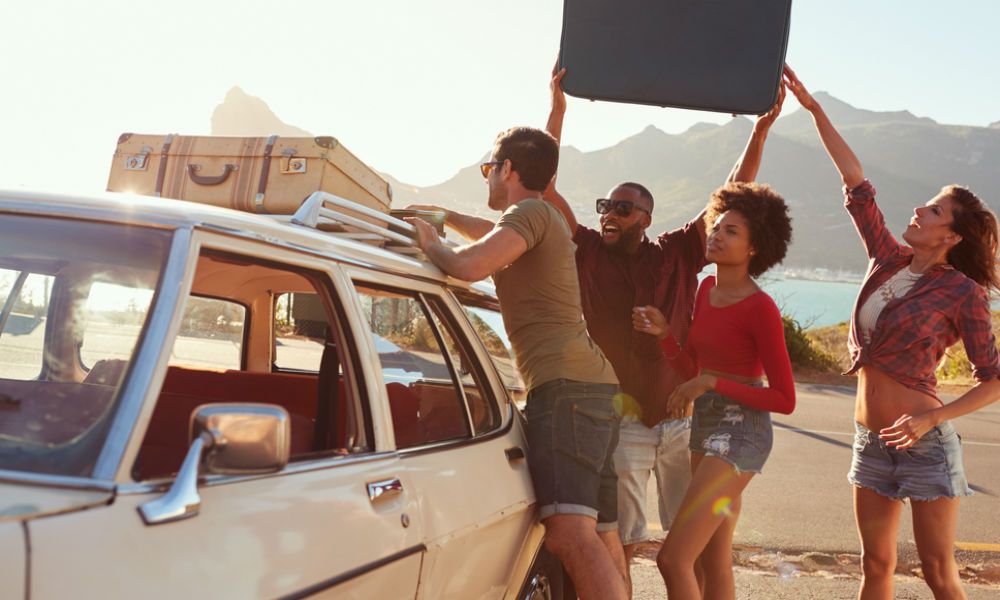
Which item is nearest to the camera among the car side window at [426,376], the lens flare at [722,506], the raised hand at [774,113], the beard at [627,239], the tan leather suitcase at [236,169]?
the car side window at [426,376]

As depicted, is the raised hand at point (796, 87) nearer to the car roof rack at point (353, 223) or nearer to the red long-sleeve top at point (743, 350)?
the red long-sleeve top at point (743, 350)

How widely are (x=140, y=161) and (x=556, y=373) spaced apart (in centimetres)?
178


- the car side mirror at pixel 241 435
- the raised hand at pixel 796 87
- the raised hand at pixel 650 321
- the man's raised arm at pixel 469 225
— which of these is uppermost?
the raised hand at pixel 796 87

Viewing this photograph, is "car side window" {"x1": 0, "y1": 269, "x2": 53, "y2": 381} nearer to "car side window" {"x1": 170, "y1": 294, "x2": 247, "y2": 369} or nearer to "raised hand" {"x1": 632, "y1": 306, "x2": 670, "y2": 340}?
"car side window" {"x1": 170, "y1": 294, "x2": 247, "y2": 369}

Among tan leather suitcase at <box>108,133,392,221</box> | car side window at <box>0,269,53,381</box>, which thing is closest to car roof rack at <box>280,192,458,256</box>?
tan leather suitcase at <box>108,133,392,221</box>

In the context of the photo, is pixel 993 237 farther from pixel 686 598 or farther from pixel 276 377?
pixel 276 377

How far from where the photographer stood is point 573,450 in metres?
2.86

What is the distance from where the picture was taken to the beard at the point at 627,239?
3.72 m

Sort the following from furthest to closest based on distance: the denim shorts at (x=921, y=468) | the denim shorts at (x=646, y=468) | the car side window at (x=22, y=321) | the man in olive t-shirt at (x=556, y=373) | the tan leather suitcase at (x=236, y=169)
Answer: the denim shorts at (x=646, y=468) < the denim shorts at (x=921, y=468) < the tan leather suitcase at (x=236, y=169) < the man in olive t-shirt at (x=556, y=373) < the car side window at (x=22, y=321)

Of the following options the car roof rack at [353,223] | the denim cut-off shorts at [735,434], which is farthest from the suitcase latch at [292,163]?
the denim cut-off shorts at [735,434]

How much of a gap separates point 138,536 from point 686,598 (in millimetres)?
2276

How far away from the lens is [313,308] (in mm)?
3078

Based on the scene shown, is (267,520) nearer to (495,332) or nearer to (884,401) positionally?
(495,332)

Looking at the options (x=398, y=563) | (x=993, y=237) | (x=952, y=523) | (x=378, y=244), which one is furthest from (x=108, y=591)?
(x=993, y=237)
